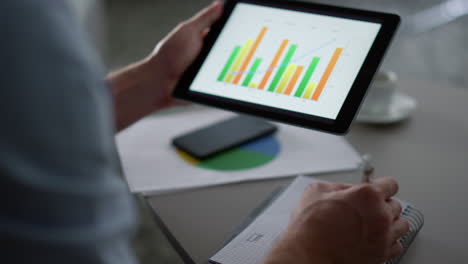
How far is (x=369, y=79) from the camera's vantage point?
31.9 inches

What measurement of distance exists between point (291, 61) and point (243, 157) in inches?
7.9

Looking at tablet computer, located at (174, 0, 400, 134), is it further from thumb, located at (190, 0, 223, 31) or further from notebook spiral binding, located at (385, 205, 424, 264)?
notebook spiral binding, located at (385, 205, 424, 264)

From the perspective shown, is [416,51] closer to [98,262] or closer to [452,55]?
[452,55]

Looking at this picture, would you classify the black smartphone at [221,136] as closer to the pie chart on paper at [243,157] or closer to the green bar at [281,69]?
the pie chart on paper at [243,157]

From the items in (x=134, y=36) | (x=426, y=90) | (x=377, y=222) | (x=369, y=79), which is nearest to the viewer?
(x=377, y=222)

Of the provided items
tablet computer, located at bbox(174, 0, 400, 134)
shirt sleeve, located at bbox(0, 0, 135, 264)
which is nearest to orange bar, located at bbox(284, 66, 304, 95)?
tablet computer, located at bbox(174, 0, 400, 134)

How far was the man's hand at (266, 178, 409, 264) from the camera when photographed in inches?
23.7

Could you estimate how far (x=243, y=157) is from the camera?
0.95 meters

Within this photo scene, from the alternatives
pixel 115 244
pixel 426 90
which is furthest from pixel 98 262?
pixel 426 90

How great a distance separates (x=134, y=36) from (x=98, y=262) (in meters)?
3.23

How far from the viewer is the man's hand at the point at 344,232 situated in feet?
1.98

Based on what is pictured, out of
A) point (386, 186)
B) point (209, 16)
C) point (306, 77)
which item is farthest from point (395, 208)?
point (209, 16)

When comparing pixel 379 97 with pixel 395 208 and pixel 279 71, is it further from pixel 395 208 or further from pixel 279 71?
pixel 395 208

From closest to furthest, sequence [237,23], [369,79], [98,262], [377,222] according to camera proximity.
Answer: [98,262] → [377,222] → [369,79] → [237,23]
